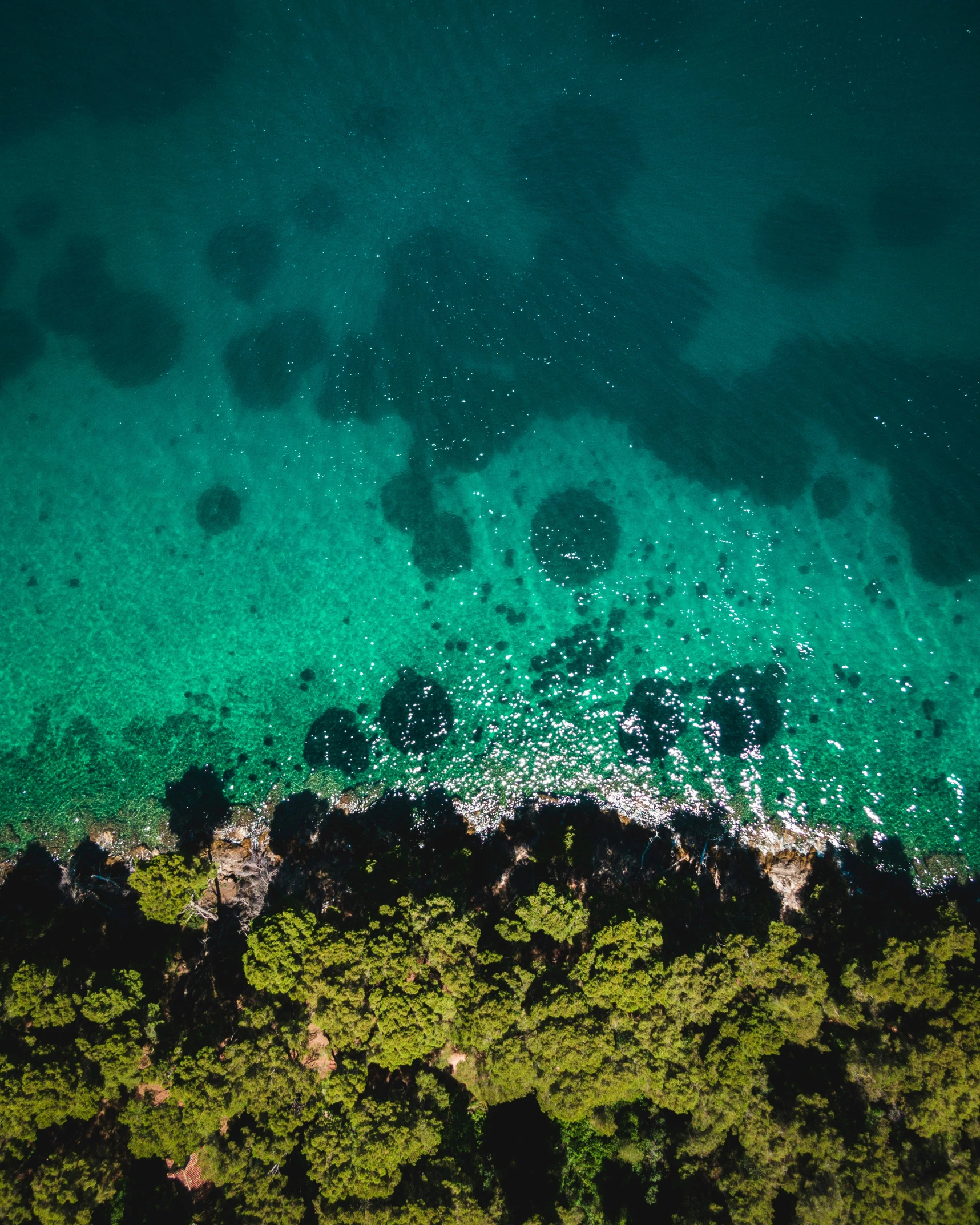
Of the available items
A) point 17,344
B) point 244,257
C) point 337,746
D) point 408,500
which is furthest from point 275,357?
point 337,746

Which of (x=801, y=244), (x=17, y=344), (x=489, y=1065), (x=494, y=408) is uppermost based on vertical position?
(x=17, y=344)

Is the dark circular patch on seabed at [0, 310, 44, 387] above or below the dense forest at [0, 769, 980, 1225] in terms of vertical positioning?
above

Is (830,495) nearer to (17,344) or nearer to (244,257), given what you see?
(244,257)

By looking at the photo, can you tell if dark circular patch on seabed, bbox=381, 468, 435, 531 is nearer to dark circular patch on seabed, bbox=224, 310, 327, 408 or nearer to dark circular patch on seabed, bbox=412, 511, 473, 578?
dark circular patch on seabed, bbox=412, 511, 473, 578

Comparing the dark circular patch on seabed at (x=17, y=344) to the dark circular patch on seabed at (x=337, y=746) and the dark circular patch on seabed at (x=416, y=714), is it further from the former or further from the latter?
the dark circular patch on seabed at (x=416, y=714)

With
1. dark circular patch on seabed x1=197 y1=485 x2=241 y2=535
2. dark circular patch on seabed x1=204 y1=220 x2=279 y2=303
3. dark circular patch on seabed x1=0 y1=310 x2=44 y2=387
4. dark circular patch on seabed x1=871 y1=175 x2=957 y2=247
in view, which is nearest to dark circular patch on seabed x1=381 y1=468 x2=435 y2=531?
dark circular patch on seabed x1=197 y1=485 x2=241 y2=535
